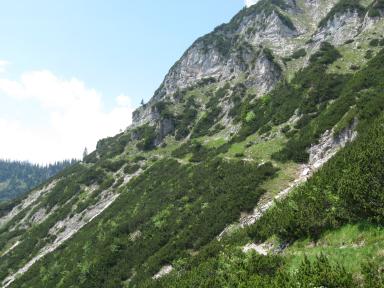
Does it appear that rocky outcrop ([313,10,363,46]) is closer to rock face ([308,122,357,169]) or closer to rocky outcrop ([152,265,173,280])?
rock face ([308,122,357,169])

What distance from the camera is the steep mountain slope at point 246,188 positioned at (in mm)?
16972

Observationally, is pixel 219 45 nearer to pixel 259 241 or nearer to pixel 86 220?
pixel 86 220

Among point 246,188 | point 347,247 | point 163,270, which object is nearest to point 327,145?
point 246,188

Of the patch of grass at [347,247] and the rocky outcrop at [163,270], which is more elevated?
the patch of grass at [347,247]

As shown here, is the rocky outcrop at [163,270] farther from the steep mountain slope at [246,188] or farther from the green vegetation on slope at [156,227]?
the green vegetation on slope at [156,227]

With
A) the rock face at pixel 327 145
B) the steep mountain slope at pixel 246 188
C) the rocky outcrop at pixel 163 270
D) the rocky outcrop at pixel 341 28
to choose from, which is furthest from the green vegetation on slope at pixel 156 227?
the rocky outcrop at pixel 341 28

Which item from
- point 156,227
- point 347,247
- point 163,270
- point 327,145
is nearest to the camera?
point 347,247

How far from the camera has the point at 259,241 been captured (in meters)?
22.6

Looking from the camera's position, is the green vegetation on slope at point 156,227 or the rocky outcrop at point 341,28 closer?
the green vegetation on slope at point 156,227

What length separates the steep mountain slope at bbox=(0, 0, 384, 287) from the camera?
55.7 ft

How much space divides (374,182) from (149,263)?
18.9 meters

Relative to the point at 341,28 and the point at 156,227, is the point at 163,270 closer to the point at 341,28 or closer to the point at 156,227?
the point at 156,227

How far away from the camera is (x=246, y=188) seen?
3312 centimetres

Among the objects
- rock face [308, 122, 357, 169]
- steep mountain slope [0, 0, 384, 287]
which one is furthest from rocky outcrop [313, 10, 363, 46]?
rock face [308, 122, 357, 169]
